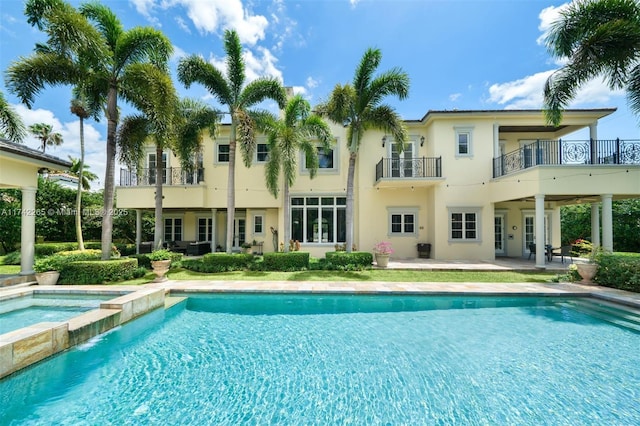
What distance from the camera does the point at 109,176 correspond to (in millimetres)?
10680

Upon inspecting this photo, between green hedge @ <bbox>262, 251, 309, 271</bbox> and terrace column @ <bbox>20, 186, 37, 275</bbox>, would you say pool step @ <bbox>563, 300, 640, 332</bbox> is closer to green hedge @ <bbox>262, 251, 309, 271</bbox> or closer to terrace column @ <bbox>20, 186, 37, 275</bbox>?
green hedge @ <bbox>262, 251, 309, 271</bbox>

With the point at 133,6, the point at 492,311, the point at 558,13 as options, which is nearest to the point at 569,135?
the point at 558,13

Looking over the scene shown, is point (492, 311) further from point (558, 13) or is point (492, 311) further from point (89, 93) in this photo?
point (89, 93)

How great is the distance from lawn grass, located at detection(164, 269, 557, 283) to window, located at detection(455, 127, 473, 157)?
22.4 ft

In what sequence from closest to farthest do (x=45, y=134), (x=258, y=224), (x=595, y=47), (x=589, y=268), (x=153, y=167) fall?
(x=589, y=268), (x=595, y=47), (x=153, y=167), (x=258, y=224), (x=45, y=134)

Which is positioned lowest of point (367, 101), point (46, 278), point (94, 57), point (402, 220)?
point (46, 278)

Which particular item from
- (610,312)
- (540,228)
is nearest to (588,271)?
(540,228)

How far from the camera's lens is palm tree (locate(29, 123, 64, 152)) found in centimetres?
2544

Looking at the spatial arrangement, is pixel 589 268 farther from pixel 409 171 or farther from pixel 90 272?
pixel 90 272

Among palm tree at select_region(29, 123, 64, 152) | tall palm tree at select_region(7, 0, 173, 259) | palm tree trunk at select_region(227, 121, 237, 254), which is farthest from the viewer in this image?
palm tree at select_region(29, 123, 64, 152)

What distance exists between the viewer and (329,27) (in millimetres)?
13422

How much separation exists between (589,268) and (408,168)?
868cm

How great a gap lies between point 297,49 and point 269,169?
770cm

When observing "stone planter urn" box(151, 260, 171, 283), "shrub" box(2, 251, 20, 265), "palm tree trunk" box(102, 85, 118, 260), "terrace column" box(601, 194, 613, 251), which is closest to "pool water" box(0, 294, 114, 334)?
"stone planter urn" box(151, 260, 171, 283)
